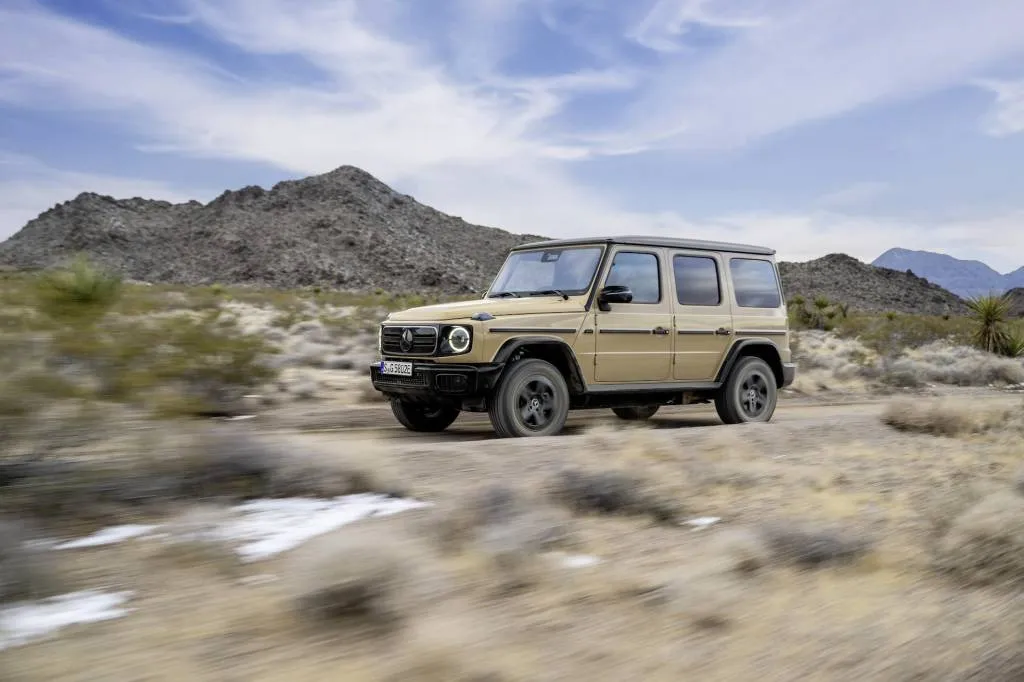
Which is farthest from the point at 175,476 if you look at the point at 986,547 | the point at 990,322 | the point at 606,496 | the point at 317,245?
the point at 317,245

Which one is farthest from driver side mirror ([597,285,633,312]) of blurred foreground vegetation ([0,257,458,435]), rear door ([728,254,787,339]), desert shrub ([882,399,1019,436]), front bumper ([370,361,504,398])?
desert shrub ([882,399,1019,436])

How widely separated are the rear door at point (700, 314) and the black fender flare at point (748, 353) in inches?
3.8

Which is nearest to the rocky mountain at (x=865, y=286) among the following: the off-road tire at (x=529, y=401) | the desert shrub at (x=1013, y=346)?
the desert shrub at (x=1013, y=346)

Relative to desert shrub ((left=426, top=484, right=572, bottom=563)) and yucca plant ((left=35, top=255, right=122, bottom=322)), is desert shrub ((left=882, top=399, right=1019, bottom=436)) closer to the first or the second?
desert shrub ((left=426, top=484, right=572, bottom=563))

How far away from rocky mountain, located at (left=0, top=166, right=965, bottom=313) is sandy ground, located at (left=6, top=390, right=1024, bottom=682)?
69620 millimetres

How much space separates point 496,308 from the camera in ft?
29.6

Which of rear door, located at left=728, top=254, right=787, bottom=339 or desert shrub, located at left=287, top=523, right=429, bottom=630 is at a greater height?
rear door, located at left=728, top=254, right=787, bottom=339

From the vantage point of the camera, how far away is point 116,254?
86.4 meters

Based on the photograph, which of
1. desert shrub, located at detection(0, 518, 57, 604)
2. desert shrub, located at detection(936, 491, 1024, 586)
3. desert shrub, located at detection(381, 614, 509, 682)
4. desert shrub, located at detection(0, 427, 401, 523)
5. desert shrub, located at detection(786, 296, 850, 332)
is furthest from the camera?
desert shrub, located at detection(786, 296, 850, 332)

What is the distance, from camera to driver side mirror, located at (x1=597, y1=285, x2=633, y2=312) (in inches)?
363

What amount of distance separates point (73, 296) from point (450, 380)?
11.7 ft

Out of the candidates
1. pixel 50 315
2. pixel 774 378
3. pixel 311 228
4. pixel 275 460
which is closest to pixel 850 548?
pixel 275 460

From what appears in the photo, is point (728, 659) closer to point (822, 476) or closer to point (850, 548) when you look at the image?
point (850, 548)

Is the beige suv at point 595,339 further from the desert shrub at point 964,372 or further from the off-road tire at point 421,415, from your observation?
the desert shrub at point 964,372
